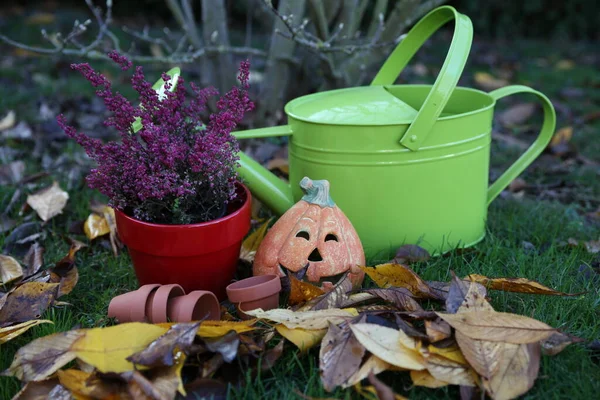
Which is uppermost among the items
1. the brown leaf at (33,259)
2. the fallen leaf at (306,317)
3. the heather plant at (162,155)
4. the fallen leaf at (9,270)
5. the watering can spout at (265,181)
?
the heather plant at (162,155)

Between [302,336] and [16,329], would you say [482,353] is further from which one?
[16,329]

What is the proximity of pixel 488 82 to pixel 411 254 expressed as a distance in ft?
7.50

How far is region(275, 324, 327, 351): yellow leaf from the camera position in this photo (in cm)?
122

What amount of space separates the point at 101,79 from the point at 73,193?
0.91m

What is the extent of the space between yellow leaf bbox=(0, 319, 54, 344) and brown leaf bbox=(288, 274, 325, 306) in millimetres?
506

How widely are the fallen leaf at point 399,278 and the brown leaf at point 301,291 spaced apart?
5.0 inches

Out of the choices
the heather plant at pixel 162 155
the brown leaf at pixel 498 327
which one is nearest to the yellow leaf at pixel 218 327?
the heather plant at pixel 162 155

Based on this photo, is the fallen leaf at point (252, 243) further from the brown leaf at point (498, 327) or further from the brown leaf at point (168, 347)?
the brown leaf at point (498, 327)

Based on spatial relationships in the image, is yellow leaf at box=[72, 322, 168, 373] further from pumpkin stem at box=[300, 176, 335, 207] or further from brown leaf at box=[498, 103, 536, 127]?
brown leaf at box=[498, 103, 536, 127]

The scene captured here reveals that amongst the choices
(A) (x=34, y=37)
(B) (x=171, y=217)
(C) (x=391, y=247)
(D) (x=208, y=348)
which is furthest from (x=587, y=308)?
(A) (x=34, y=37)

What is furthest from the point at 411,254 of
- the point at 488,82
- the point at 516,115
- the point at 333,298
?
the point at 488,82

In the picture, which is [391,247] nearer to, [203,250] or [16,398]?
[203,250]

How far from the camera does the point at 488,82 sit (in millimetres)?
3605

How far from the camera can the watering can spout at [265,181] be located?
1638 mm
